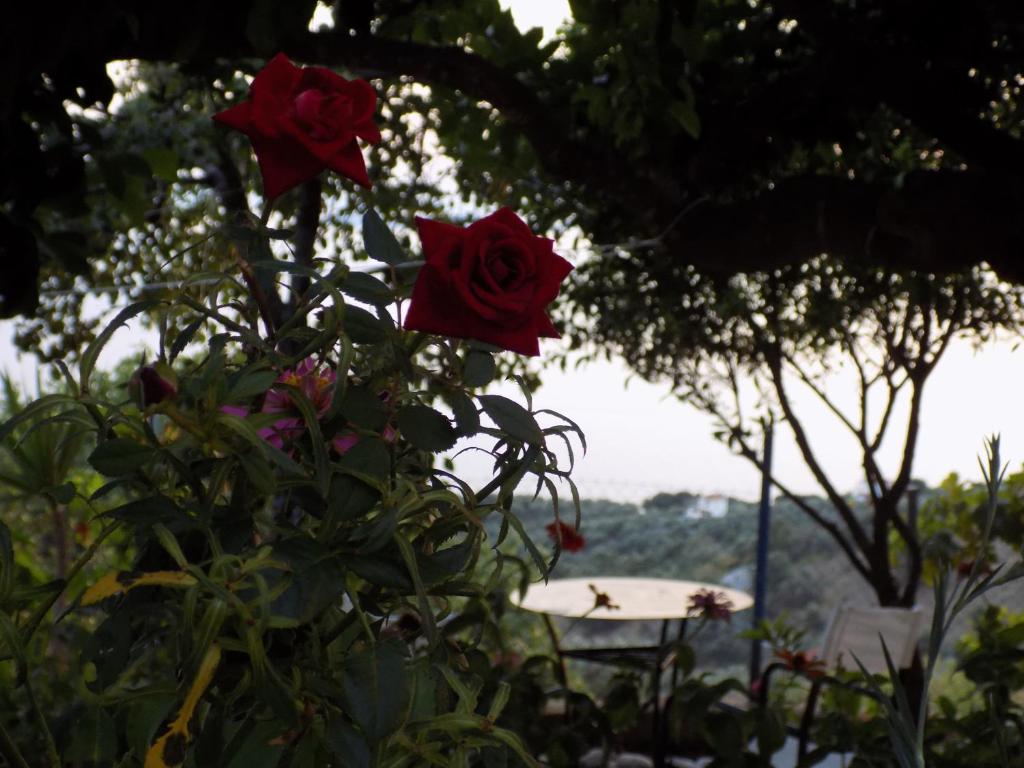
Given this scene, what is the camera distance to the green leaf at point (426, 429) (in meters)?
0.53

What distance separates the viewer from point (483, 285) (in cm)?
52

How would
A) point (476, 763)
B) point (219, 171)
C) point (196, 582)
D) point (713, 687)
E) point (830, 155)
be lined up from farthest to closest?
point (830, 155), point (219, 171), point (713, 687), point (476, 763), point (196, 582)

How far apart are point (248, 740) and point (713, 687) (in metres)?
0.94

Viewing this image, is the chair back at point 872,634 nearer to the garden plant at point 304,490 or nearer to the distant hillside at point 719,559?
the distant hillside at point 719,559

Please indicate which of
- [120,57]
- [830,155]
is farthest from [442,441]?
[830,155]

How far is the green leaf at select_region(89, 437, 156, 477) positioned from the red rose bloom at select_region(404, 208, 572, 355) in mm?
139

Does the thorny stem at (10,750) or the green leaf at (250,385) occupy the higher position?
the green leaf at (250,385)

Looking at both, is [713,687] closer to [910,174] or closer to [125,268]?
[910,174]

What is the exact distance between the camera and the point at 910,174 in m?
1.80

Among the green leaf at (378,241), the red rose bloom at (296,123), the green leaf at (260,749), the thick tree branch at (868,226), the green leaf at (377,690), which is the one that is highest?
the thick tree branch at (868,226)

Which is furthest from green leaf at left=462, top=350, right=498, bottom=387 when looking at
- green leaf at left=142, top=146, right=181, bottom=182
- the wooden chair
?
the wooden chair

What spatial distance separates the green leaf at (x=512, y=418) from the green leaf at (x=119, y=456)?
17 centimetres

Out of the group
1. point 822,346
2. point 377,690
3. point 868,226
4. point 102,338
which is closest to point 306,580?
point 377,690

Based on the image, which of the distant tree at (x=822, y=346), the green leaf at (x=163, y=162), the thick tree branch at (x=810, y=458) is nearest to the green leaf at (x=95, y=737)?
the green leaf at (x=163, y=162)
